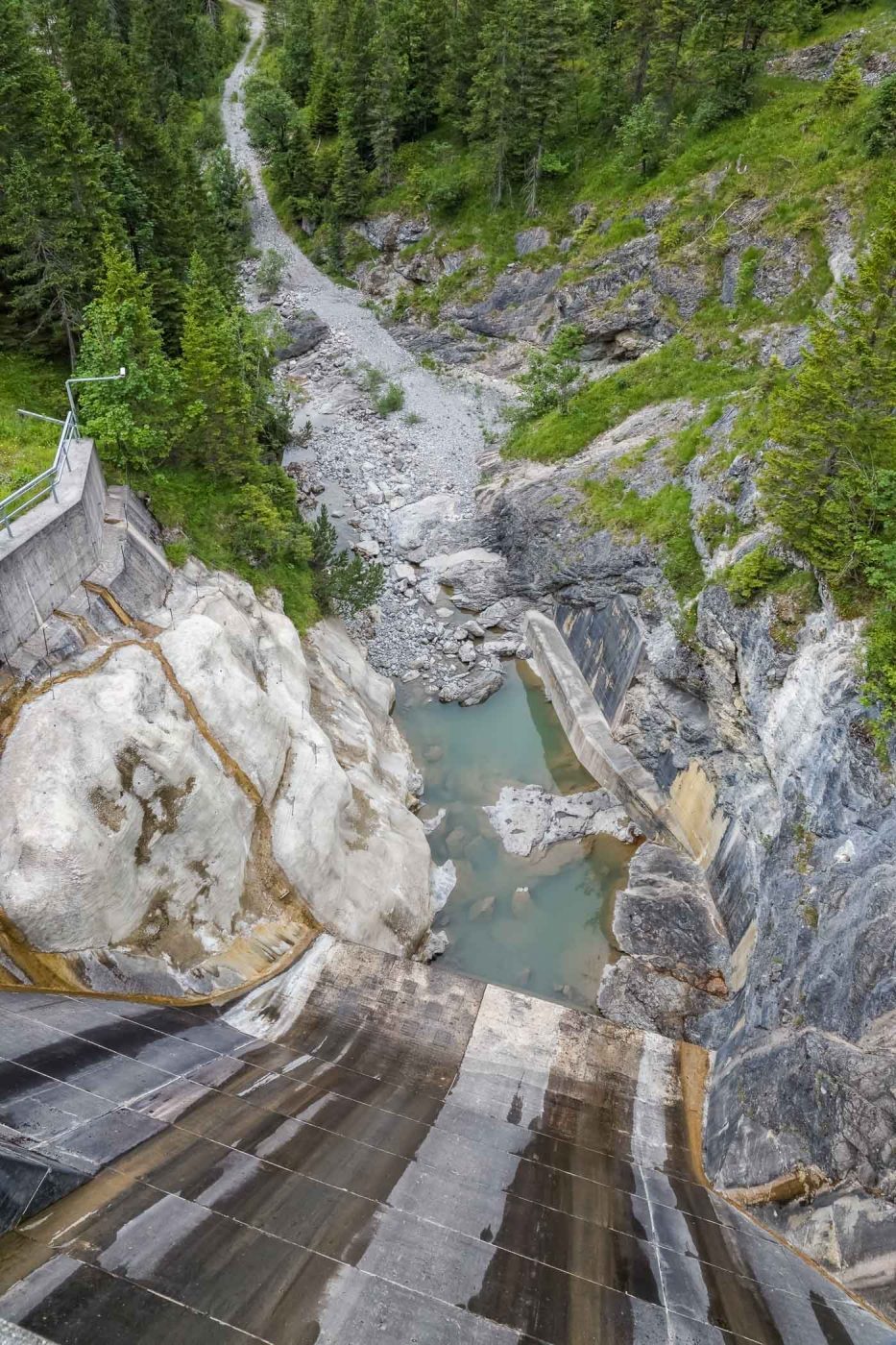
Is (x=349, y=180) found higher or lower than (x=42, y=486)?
higher

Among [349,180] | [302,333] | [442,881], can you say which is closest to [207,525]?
[442,881]

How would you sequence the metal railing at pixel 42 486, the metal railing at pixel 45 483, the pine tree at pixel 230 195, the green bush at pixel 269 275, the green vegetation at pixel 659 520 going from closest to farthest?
the metal railing at pixel 45 483 < the metal railing at pixel 42 486 < the green vegetation at pixel 659 520 < the green bush at pixel 269 275 < the pine tree at pixel 230 195

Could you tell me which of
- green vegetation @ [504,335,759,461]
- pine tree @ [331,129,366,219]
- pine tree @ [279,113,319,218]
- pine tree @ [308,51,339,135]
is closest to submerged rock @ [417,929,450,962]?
green vegetation @ [504,335,759,461]

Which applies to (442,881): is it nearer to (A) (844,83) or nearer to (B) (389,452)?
(B) (389,452)

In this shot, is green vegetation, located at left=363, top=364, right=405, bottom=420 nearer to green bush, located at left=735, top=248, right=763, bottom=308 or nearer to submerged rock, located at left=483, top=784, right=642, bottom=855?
green bush, located at left=735, top=248, right=763, bottom=308

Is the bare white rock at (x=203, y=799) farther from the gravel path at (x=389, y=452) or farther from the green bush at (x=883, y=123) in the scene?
the green bush at (x=883, y=123)

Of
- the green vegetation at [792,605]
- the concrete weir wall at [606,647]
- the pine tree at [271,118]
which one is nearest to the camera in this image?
the green vegetation at [792,605]

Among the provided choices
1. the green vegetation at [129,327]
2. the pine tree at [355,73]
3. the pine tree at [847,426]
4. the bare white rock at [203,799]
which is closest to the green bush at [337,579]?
the green vegetation at [129,327]
